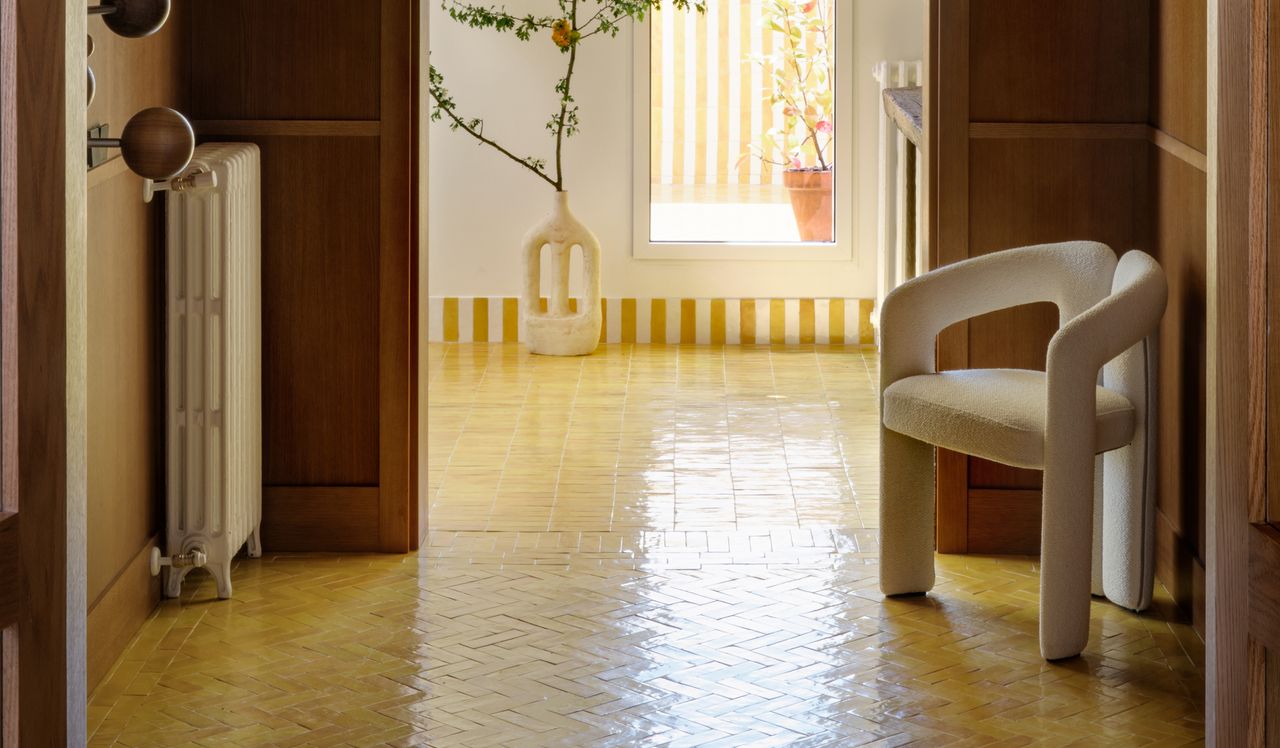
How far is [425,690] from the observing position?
11.4 ft

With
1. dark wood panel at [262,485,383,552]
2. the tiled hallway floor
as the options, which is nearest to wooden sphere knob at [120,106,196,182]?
the tiled hallway floor

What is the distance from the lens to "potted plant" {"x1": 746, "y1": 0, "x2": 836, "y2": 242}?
7.96 metres

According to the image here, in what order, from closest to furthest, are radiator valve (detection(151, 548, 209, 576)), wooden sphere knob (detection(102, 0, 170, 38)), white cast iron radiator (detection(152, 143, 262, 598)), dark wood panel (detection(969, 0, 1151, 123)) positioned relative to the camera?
wooden sphere knob (detection(102, 0, 170, 38)) < white cast iron radiator (detection(152, 143, 262, 598)) < radiator valve (detection(151, 548, 209, 576)) < dark wood panel (detection(969, 0, 1151, 123))

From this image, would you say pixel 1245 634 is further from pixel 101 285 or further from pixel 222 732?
pixel 101 285

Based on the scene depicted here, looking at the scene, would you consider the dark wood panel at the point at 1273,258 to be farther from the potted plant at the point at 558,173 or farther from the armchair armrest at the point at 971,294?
the potted plant at the point at 558,173

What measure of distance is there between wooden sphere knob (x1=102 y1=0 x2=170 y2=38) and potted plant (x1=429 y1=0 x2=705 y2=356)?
4.89m

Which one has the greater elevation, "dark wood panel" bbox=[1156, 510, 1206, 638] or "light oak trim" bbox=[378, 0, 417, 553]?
"light oak trim" bbox=[378, 0, 417, 553]

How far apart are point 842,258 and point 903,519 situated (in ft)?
13.2

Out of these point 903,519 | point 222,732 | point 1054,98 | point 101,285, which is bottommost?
point 222,732

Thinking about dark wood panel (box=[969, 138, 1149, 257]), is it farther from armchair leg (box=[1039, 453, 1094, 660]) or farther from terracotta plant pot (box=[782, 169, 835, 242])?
terracotta plant pot (box=[782, 169, 835, 242])

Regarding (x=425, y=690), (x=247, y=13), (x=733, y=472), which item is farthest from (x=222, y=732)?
(x=733, y=472)

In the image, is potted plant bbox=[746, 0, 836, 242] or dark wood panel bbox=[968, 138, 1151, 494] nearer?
dark wood panel bbox=[968, 138, 1151, 494]

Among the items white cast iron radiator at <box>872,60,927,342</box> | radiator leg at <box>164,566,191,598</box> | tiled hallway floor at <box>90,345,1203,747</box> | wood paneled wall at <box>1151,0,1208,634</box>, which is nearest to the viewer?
tiled hallway floor at <box>90,345,1203,747</box>

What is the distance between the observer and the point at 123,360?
3725 millimetres
